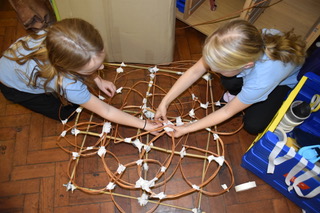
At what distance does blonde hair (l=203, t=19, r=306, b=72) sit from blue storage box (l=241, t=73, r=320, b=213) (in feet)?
1.00

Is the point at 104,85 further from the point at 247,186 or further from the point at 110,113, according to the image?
the point at 247,186

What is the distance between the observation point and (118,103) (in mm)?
1522

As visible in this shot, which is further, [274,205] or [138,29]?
[138,29]

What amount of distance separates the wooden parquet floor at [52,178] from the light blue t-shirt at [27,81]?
0.35 m

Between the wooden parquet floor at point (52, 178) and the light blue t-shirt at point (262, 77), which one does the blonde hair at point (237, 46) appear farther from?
the wooden parquet floor at point (52, 178)

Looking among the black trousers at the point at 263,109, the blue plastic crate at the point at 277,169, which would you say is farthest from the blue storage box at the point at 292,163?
the black trousers at the point at 263,109

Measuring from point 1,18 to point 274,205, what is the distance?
2.17 meters

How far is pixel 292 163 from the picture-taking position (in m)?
1.01

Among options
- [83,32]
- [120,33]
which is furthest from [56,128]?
[83,32]

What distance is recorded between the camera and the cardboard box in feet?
4.18

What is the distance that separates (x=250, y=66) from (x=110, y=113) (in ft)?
2.05

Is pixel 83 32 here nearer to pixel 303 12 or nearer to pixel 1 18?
pixel 1 18

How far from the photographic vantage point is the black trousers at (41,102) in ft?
4.03

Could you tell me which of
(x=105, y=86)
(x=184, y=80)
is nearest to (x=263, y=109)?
(x=184, y=80)
